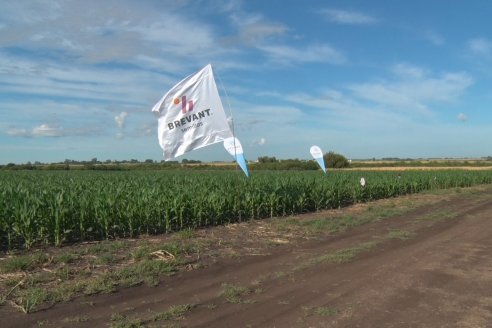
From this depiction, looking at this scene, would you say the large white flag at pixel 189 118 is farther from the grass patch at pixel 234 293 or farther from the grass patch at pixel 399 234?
the grass patch at pixel 234 293

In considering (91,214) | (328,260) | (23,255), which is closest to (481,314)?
(328,260)

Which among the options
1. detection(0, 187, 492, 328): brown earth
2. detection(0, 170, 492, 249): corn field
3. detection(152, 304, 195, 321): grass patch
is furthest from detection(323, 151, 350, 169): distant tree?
detection(152, 304, 195, 321): grass patch

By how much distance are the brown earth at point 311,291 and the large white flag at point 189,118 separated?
3.23m

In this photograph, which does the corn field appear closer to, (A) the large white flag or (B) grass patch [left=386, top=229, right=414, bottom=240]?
(A) the large white flag

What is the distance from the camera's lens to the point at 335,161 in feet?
274

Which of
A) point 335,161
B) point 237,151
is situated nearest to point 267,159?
point 335,161

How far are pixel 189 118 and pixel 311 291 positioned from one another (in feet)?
23.3

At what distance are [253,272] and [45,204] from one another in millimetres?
5323

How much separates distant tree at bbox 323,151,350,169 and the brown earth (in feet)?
241

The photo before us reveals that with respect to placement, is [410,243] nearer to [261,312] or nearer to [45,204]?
[261,312]

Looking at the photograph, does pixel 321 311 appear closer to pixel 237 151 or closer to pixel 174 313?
pixel 174 313

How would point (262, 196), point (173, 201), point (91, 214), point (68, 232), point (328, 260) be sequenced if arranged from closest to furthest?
point (328, 260) → point (68, 232) → point (91, 214) → point (173, 201) → point (262, 196)

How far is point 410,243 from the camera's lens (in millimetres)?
9844

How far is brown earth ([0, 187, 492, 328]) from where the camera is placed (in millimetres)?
5059
